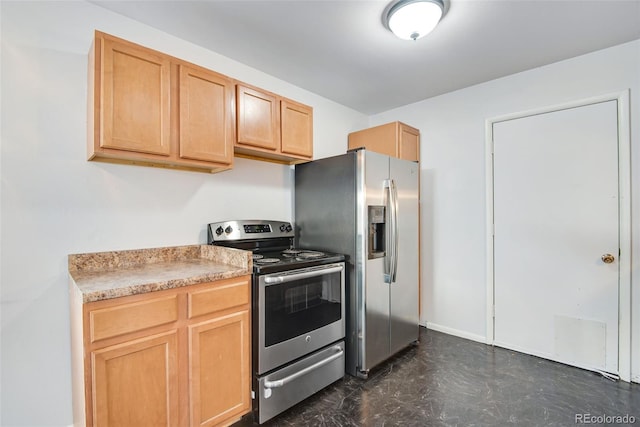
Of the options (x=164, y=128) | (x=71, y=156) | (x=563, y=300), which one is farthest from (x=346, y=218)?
(x=563, y=300)

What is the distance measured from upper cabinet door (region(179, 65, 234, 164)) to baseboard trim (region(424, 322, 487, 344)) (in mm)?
2808

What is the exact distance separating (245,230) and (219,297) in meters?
0.80

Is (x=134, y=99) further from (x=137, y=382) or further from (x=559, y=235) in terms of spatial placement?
(x=559, y=235)

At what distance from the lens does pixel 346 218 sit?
239cm

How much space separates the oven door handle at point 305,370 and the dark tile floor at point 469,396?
0.72ft

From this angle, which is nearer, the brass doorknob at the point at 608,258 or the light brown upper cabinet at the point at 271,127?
the light brown upper cabinet at the point at 271,127

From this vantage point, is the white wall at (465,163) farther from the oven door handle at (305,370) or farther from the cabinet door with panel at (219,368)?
the cabinet door with panel at (219,368)

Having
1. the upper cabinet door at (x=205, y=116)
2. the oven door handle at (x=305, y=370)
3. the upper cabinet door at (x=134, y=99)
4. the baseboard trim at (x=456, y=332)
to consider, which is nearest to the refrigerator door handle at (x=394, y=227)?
the oven door handle at (x=305, y=370)

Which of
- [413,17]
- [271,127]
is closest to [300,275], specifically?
[271,127]

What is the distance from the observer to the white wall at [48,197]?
1571 mm

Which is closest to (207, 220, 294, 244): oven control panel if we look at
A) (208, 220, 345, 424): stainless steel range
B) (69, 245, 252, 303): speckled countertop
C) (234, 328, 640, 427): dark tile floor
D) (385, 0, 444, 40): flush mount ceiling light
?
(208, 220, 345, 424): stainless steel range

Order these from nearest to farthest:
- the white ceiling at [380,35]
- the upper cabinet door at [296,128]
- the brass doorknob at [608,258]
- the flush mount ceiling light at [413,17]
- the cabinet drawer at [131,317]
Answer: the cabinet drawer at [131,317]
the flush mount ceiling light at [413,17]
the white ceiling at [380,35]
the brass doorknob at [608,258]
the upper cabinet door at [296,128]

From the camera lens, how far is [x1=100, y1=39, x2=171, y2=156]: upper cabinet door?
159 centimetres

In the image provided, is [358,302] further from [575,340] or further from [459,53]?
[459,53]
